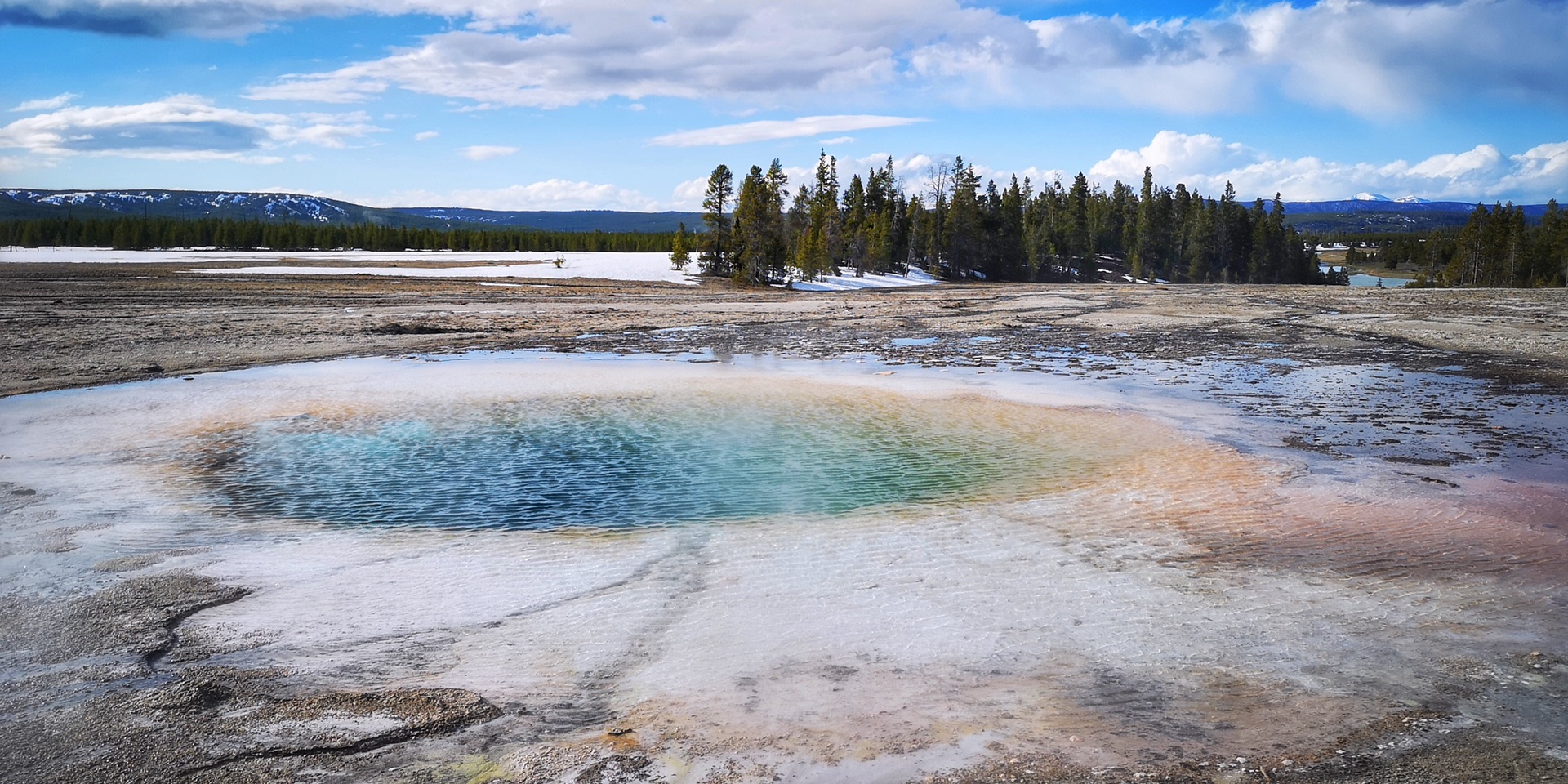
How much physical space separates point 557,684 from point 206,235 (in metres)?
138

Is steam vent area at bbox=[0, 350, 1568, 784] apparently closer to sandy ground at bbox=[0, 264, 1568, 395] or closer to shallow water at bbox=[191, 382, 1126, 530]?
shallow water at bbox=[191, 382, 1126, 530]

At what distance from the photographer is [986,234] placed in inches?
3588

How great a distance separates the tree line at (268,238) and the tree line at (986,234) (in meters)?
40.1

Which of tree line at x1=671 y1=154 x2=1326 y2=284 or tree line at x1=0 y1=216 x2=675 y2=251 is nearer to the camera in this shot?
tree line at x1=671 y1=154 x2=1326 y2=284

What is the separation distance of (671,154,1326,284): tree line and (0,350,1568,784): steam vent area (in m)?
47.6

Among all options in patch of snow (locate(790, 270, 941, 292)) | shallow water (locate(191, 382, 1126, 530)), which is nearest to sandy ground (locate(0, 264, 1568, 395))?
shallow water (locate(191, 382, 1126, 530))

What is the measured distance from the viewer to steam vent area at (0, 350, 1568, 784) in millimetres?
4562

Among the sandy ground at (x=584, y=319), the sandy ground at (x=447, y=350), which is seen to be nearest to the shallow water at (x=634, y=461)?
the sandy ground at (x=447, y=350)

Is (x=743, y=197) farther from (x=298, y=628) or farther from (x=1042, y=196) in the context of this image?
(x=1042, y=196)

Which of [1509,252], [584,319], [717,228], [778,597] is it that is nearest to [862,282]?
[717,228]

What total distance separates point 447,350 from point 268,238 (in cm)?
10932

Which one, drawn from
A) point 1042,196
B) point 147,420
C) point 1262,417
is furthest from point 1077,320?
point 1042,196

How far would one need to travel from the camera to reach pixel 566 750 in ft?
14.8

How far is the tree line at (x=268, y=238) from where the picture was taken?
10906 cm
